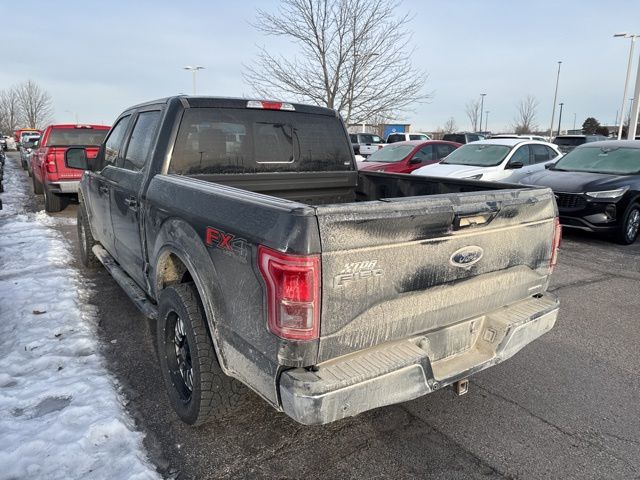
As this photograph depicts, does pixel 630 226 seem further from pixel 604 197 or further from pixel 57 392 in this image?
pixel 57 392

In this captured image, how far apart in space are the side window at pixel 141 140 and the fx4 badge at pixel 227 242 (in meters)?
1.47

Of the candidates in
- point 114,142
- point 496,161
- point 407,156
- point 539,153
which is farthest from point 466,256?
point 407,156

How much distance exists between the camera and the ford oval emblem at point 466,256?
2510 millimetres

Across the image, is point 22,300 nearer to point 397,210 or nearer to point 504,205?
point 397,210

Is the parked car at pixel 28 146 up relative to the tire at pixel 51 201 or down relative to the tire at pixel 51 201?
up

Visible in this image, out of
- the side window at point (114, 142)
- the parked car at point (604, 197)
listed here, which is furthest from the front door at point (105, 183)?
the parked car at point (604, 197)

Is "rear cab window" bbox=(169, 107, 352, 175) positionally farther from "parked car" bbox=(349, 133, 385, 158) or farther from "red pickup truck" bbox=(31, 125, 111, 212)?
"parked car" bbox=(349, 133, 385, 158)

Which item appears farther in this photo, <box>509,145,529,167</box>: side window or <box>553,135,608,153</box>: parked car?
<box>553,135,608,153</box>: parked car

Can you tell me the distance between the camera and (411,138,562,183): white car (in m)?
10.7

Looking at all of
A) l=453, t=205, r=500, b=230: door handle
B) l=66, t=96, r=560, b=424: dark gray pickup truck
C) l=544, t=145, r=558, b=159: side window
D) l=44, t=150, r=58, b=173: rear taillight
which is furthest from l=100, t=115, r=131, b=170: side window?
l=544, t=145, r=558, b=159: side window

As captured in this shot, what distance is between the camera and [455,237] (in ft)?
8.11

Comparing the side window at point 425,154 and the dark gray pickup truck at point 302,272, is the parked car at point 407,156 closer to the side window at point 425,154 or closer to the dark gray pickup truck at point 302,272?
the side window at point 425,154

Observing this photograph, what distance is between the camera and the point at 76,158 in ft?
17.1

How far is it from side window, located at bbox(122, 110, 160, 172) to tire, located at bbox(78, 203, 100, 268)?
6.58 feet
